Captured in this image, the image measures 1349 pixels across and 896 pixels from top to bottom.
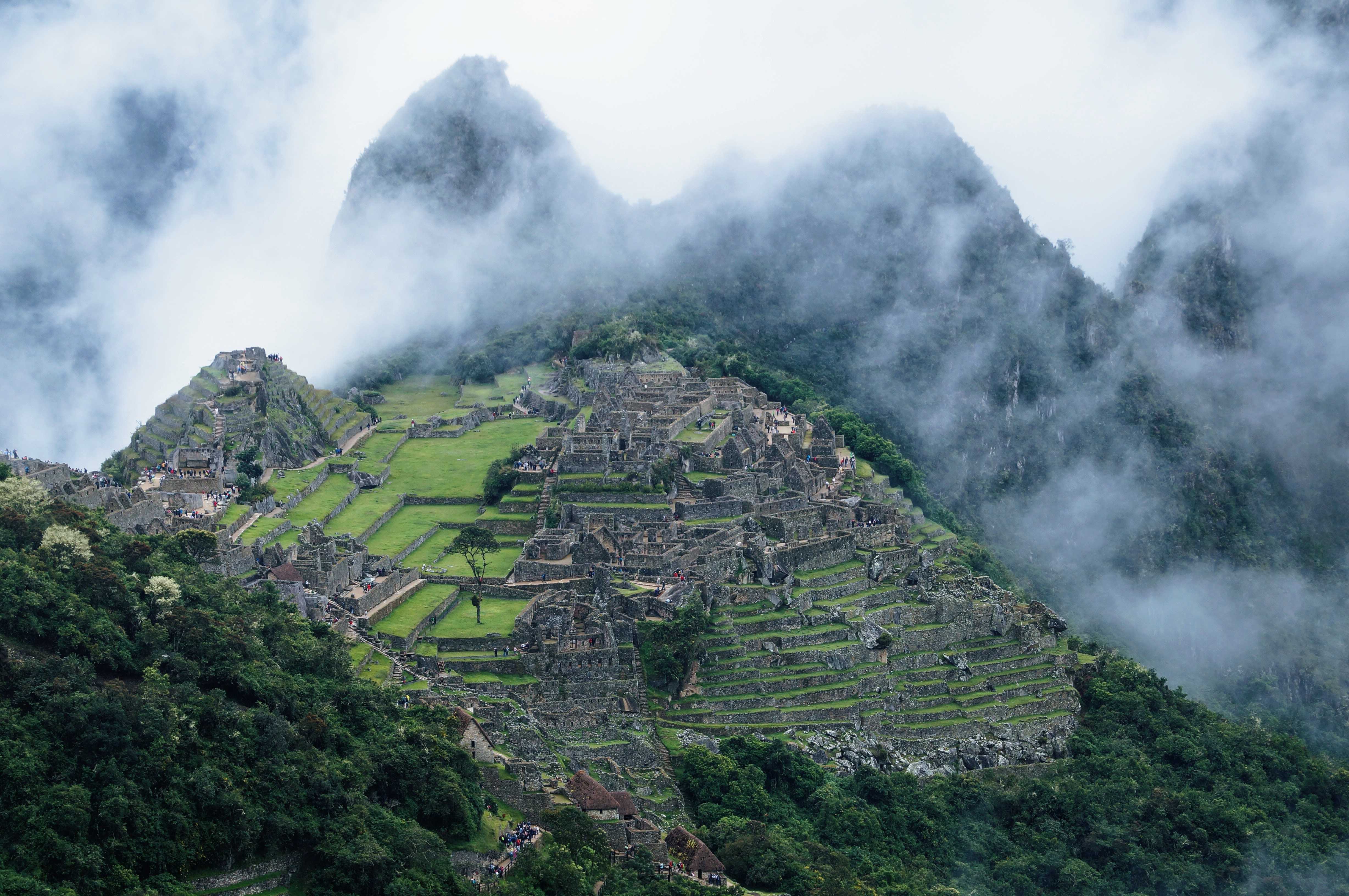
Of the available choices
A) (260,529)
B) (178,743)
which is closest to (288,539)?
(260,529)

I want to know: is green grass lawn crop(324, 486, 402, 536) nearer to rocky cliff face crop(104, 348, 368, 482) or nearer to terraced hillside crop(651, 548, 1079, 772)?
rocky cliff face crop(104, 348, 368, 482)

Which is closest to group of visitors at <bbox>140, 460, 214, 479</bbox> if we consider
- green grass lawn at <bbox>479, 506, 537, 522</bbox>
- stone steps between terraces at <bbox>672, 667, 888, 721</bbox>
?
green grass lawn at <bbox>479, 506, 537, 522</bbox>

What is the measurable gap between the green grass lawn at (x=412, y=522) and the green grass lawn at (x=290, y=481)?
2.56 meters

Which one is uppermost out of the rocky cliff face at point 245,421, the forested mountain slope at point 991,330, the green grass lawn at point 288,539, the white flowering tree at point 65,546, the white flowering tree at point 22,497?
the forested mountain slope at point 991,330

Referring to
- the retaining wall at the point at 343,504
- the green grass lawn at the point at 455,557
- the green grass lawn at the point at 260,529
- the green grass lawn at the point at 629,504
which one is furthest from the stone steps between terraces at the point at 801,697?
the retaining wall at the point at 343,504

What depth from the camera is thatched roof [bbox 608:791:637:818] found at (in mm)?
44375

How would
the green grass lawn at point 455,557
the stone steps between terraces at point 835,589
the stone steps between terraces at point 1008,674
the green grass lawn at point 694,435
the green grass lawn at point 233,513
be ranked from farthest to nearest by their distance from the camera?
the green grass lawn at point 694,435, the stone steps between terraces at point 1008,674, the green grass lawn at point 233,513, the stone steps between terraces at point 835,589, the green grass lawn at point 455,557

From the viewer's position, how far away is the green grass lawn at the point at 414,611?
51.9 m

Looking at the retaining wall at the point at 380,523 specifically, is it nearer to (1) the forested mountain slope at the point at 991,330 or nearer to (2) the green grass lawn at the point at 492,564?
(2) the green grass lawn at the point at 492,564

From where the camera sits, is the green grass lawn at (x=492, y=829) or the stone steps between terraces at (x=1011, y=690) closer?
the green grass lawn at (x=492, y=829)

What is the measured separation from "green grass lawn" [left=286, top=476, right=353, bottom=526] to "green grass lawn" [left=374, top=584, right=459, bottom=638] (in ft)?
24.5

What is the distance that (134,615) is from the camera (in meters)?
41.2

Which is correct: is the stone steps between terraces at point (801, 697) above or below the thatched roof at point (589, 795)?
above

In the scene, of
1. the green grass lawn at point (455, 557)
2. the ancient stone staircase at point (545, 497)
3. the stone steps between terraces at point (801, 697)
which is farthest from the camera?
the ancient stone staircase at point (545, 497)
